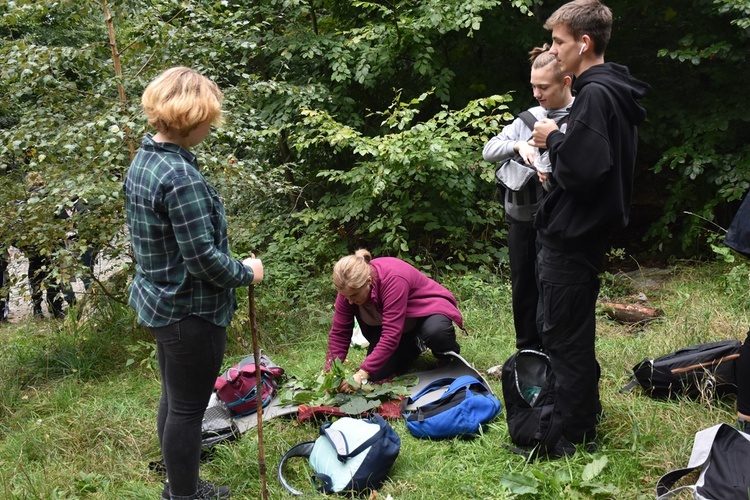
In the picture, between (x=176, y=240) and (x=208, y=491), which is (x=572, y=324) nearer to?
(x=176, y=240)

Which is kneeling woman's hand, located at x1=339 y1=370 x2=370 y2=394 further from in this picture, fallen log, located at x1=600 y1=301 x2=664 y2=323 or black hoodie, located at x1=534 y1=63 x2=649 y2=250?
fallen log, located at x1=600 y1=301 x2=664 y2=323

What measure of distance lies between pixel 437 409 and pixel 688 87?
16.5 ft

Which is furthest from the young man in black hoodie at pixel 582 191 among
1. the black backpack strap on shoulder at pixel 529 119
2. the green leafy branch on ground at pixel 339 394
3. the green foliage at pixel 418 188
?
the green foliage at pixel 418 188

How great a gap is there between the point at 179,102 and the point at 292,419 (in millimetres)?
1968

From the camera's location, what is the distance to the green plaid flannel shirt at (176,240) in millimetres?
2221

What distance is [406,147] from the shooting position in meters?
5.68

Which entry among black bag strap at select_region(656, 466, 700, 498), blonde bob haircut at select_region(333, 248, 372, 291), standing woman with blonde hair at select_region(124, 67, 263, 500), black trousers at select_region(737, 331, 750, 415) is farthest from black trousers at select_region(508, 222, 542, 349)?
standing woman with blonde hair at select_region(124, 67, 263, 500)

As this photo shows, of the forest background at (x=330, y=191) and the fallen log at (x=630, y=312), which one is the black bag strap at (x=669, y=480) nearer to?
the forest background at (x=330, y=191)

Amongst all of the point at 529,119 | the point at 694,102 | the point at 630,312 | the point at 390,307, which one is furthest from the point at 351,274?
the point at 694,102

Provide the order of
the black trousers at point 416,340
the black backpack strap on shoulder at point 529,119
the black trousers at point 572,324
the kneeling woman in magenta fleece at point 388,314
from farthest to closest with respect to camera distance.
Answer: the black trousers at point 416,340 → the kneeling woman in magenta fleece at point 388,314 → the black backpack strap on shoulder at point 529,119 → the black trousers at point 572,324

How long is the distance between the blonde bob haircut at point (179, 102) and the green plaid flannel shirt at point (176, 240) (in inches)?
3.9

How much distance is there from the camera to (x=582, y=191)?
94.1 inches

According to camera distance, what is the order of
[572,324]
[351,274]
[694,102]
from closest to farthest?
1. [572,324]
2. [351,274]
3. [694,102]

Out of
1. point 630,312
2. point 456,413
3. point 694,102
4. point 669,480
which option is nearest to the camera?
point 669,480
